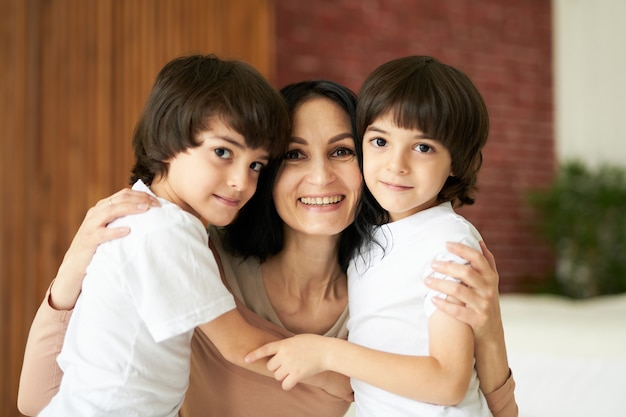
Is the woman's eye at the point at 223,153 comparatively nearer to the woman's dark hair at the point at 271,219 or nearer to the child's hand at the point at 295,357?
the woman's dark hair at the point at 271,219

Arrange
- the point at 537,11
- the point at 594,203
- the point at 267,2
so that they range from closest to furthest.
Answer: the point at 267,2
the point at 594,203
the point at 537,11

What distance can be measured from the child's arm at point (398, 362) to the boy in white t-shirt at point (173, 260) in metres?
0.09

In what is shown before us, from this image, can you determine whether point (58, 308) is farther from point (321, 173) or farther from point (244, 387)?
point (321, 173)

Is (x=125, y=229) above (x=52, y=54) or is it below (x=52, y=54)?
below

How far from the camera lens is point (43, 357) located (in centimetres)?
178

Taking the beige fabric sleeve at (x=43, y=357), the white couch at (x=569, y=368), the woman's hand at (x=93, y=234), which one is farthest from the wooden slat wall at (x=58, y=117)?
the woman's hand at (x=93, y=234)

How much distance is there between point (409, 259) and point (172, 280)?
56 centimetres

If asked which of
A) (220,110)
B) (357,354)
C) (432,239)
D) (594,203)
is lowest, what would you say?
(594,203)

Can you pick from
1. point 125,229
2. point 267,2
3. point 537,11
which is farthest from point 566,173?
point 125,229

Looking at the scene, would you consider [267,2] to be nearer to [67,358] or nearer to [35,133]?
[35,133]

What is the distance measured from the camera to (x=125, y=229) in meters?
1.52

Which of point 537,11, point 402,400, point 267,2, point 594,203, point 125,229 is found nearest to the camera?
point 125,229

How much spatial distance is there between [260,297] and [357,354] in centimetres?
48

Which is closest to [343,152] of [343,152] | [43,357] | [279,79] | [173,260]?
[343,152]
